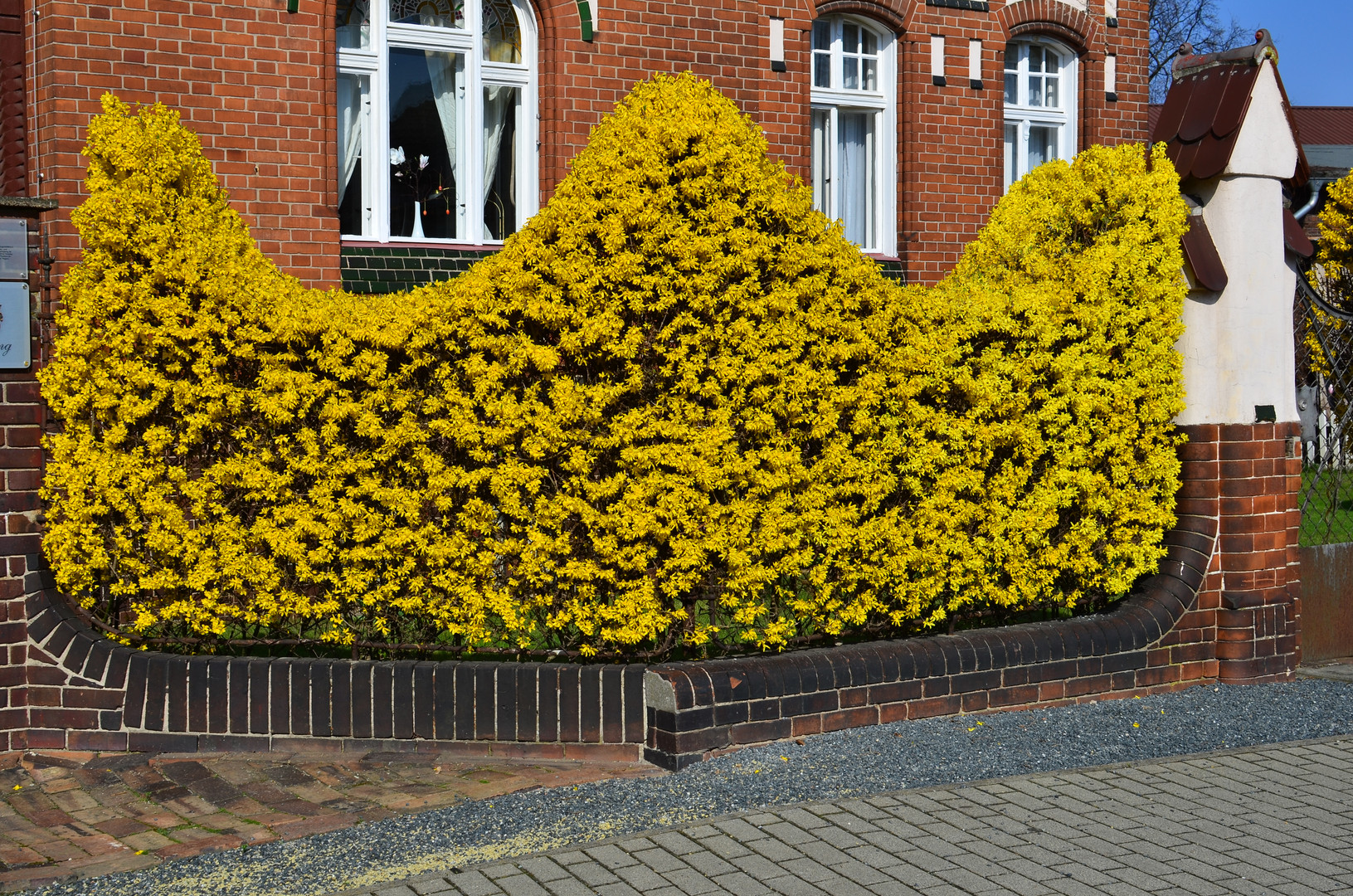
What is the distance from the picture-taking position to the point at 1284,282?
7449 mm

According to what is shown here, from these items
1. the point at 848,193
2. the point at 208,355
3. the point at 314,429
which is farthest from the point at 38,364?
the point at 848,193

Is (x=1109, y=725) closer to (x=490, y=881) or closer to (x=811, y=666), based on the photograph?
(x=811, y=666)

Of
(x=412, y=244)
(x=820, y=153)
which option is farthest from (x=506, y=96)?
(x=820, y=153)

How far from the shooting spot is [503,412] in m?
5.68

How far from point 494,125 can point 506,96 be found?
0.25 metres

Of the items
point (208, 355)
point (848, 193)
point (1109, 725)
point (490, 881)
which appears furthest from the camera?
point (848, 193)

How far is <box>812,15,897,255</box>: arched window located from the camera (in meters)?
11.6

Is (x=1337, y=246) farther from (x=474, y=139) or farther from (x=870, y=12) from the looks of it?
(x=474, y=139)

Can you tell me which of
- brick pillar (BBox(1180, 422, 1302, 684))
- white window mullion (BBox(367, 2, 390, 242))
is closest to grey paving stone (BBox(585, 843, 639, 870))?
brick pillar (BBox(1180, 422, 1302, 684))

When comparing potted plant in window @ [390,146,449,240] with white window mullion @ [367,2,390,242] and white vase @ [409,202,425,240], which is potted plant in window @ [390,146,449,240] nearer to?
white vase @ [409,202,425,240]

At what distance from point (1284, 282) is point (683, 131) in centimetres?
381

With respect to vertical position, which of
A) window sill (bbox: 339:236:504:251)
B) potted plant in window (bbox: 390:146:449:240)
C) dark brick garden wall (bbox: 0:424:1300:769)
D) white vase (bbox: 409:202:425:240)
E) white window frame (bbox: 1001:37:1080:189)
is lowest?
dark brick garden wall (bbox: 0:424:1300:769)

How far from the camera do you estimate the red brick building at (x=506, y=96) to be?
28.3 ft

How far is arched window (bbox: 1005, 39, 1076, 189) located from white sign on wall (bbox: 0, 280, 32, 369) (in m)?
9.12
